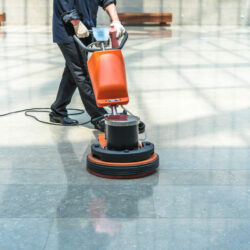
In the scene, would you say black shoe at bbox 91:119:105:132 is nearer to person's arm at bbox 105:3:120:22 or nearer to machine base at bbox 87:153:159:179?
person's arm at bbox 105:3:120:22

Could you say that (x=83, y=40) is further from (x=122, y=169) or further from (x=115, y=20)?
(x=122, y=169)

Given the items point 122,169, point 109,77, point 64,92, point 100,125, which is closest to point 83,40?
point 64,92

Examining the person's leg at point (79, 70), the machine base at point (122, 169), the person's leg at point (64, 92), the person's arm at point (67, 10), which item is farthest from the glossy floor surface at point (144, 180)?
the person's arm at point (67, 10)

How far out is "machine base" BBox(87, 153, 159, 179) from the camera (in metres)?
3.29

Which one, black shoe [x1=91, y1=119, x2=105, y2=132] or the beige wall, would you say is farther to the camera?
the beige wall

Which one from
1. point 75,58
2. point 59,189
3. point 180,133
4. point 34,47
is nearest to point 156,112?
point 180,133

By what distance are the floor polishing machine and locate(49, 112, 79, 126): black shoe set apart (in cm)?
120

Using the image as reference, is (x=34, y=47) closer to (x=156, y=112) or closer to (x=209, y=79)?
(x=209, y=79)

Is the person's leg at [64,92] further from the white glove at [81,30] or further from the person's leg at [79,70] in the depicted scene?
the white glove at [81,30]

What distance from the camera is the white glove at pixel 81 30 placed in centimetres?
395

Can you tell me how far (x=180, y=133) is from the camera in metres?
4.44

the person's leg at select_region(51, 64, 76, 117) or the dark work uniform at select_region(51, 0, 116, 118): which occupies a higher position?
the dark work uniform at select_region(51, 0, 116, 118)

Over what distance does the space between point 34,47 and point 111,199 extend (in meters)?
8.87

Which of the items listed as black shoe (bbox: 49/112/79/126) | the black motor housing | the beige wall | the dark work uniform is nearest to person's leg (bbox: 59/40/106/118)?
the dark work uniform
